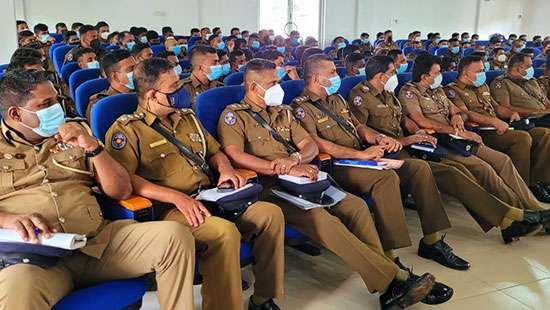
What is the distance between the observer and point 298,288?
99.7 inches

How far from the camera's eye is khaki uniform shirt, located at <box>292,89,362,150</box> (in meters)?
2.94

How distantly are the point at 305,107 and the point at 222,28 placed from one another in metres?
9.60

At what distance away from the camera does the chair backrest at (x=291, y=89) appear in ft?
10.6

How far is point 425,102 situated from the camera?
366cm

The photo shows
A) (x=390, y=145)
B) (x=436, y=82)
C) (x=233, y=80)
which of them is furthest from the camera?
(x=233, y=80)

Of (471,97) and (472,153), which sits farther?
(471,97)

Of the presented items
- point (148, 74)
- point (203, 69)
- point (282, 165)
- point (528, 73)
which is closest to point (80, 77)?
point (203, 69)

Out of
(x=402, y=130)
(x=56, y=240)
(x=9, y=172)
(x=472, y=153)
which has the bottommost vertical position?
(x=472, y=153)

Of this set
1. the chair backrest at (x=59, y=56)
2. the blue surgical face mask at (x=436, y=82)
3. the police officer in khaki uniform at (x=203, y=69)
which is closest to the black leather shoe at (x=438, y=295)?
the blue surgical face mask at (x=436, y=82)

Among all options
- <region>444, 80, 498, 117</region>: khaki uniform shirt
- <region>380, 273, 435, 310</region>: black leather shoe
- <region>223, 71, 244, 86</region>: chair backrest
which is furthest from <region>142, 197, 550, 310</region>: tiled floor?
<region>223, 71, 244, 86</region>: chair backrest

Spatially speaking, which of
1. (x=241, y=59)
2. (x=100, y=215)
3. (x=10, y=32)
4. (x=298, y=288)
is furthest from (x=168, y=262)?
(x=241, y=59)

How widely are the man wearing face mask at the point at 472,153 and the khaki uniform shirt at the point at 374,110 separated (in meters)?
0.23

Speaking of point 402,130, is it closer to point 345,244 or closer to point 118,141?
point 345,244

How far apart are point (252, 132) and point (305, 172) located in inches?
17.1
